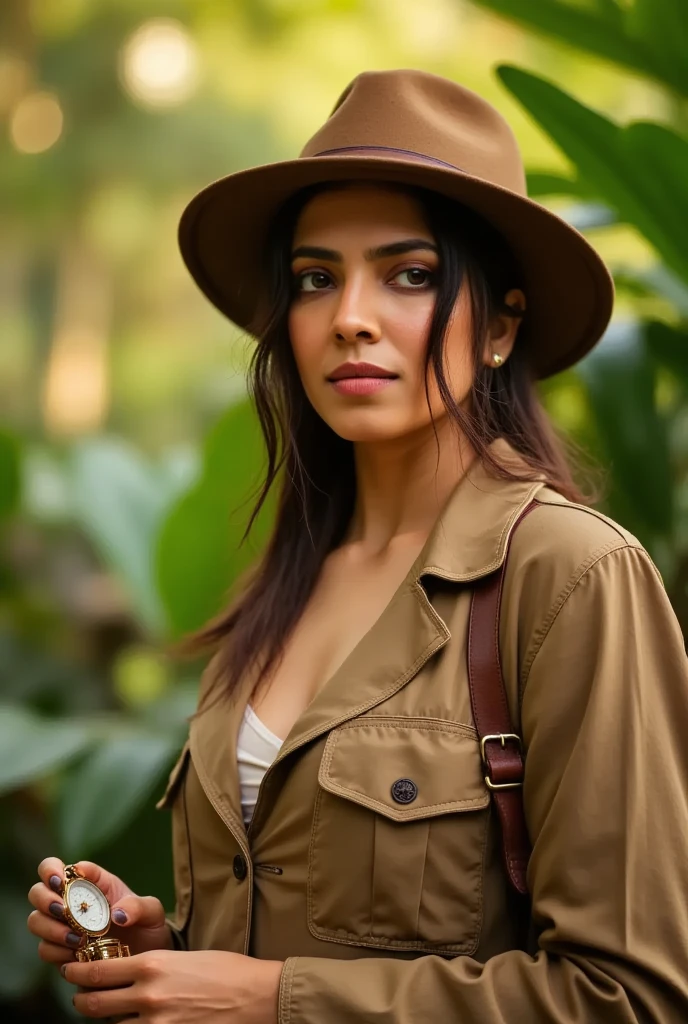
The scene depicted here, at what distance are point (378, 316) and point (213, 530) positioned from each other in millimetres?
1199

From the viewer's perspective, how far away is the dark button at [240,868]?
1396 mm

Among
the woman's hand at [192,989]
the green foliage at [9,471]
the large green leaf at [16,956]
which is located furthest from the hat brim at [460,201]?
the large green leaf at [16,956]

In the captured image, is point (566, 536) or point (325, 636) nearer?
point (566, 536)

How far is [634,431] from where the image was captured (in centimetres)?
198

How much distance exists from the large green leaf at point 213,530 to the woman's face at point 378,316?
799 mm

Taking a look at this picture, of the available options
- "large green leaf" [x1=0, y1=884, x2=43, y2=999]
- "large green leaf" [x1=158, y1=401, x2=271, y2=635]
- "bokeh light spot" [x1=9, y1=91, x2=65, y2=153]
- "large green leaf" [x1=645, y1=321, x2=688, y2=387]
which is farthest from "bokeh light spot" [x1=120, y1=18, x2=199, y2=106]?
"large green leaf" [x1=645, y1=321, x2=688, y2=387]

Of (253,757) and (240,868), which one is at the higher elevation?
(253,757)

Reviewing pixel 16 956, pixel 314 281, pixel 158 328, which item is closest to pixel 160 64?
pixel 158 328

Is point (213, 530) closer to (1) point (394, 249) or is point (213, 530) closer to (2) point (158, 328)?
(1) point (394, 249)

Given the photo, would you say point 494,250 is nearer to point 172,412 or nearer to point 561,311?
point 561,311

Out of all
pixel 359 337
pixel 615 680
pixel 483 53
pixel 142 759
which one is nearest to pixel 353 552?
pixel 359 337

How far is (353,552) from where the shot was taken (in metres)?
1.69

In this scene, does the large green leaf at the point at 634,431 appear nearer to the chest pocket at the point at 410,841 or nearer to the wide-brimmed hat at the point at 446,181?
the wide-brimmed hat at the point at 446,181

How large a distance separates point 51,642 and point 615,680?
3126 mm
